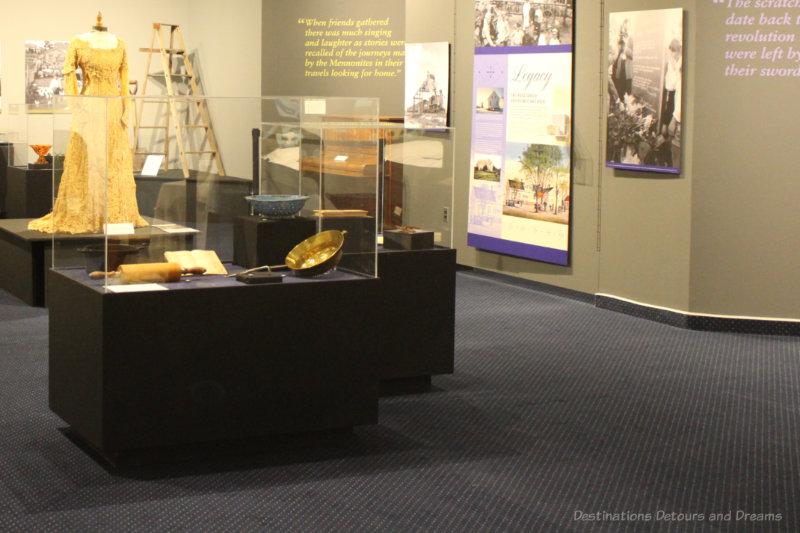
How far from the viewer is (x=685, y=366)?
5.51m

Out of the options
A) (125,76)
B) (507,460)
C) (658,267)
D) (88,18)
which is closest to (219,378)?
(507,460)

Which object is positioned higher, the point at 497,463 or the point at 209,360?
the point at 209,360

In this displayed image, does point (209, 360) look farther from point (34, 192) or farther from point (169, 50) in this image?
point (169, 50)

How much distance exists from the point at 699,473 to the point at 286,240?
1.88 m

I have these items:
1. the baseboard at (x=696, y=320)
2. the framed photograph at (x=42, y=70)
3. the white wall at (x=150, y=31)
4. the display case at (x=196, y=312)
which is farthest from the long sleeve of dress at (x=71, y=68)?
the framed photograph at (x=42, y=70)

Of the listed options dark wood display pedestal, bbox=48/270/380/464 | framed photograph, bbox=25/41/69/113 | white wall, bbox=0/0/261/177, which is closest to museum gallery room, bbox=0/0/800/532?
dark wood display pedestal, bbox=48/270/380/464

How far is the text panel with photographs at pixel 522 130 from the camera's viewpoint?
24.4 feet

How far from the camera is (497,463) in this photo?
388cm

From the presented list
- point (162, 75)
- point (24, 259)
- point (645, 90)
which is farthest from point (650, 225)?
point (162, 75)

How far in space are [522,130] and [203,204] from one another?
405 centimetres

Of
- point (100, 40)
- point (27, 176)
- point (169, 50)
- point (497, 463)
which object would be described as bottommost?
point (497, 463)

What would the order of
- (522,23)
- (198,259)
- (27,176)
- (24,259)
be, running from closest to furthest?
(198,259)
(24,259)
(522,23)
(27,176)

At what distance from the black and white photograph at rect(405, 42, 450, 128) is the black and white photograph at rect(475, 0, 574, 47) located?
1.71 ft

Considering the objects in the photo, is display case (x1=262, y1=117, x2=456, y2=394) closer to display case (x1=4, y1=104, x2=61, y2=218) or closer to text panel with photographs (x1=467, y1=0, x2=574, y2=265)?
text panel with photographs (x1=467, y1=0, x2=574, y2=265)
